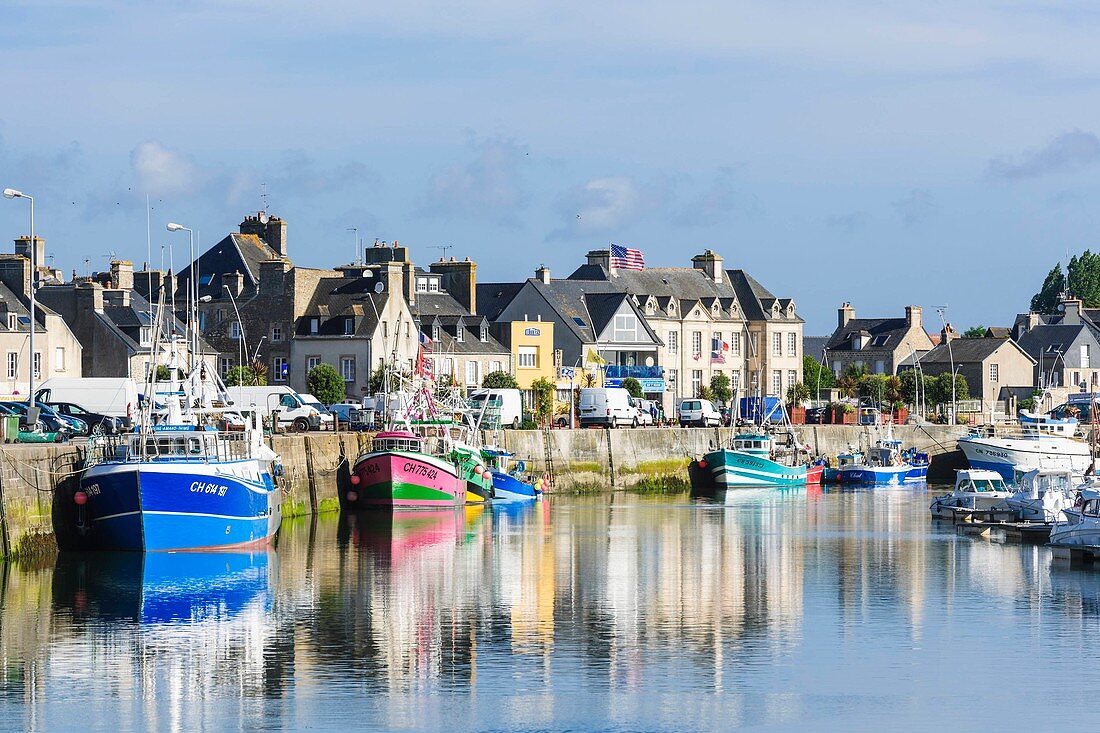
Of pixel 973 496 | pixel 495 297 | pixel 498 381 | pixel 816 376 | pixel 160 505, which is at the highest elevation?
pixel 495 297

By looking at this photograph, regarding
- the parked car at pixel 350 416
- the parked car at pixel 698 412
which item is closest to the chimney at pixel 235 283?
the parked car at pixel 350 416

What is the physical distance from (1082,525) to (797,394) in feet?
218

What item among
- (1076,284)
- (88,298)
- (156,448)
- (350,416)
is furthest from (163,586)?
(1076,284)

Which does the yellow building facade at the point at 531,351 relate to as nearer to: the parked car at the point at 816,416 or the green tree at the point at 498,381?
the green tree at the point at 498,381

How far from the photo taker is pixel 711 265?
121 meters

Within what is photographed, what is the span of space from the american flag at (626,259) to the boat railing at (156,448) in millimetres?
66661

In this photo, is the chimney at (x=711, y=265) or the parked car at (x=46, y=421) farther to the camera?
the chimney at (x=711, y=265)

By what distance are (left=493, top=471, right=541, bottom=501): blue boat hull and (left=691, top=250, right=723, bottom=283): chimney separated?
46620 millimetres

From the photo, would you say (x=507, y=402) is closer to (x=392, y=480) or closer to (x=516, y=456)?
(x=516, y=456)

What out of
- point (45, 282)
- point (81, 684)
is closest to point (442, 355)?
point (45, 282)

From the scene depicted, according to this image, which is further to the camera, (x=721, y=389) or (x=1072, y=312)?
(x=1072, y=312)

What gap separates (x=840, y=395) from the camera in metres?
127

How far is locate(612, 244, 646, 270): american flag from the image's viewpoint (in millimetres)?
114531

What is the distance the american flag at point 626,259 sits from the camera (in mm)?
114531
